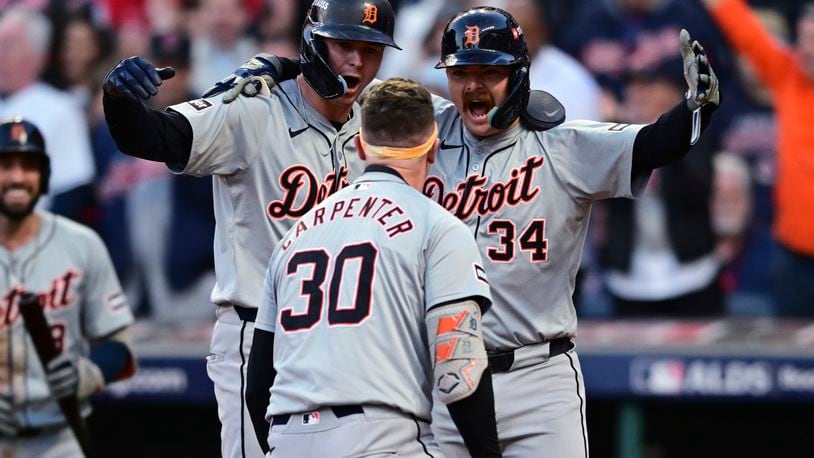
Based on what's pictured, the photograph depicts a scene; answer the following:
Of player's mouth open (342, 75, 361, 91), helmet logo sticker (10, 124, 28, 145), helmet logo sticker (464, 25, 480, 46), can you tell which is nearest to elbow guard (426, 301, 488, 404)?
player's mouth open (342, 75, 361, 91)

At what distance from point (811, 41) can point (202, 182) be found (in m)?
3.46

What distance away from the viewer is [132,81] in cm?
377

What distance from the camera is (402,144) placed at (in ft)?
11.8

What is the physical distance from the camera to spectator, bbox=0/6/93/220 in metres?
8.73

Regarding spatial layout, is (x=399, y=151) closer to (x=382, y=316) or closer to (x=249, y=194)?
(x=382, y=316)

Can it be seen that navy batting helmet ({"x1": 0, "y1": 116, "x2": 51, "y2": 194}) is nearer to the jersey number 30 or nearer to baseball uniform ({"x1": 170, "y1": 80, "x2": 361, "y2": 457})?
baseball uniform ({"x1": 170, "y1": 80, "x2": 361, "y2": 457})

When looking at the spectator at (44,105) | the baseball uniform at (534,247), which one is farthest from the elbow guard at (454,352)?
the spectator at (44,105)

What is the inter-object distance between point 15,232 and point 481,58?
2533 millimetres

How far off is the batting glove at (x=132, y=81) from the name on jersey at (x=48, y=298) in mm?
2273

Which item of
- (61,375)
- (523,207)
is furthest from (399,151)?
(61,375)

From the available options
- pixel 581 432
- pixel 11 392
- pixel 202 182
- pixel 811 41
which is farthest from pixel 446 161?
pixel 202 182

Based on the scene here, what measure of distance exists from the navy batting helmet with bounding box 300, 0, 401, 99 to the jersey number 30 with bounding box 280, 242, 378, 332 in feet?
2.98

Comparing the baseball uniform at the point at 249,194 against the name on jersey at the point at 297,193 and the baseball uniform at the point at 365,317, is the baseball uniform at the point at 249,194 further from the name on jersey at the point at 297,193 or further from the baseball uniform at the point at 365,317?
the baseball uniform at the point at 365,317

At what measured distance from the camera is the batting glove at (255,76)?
429 cm
